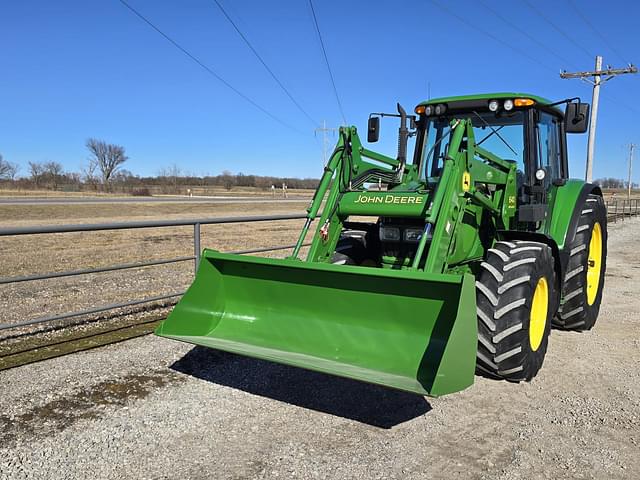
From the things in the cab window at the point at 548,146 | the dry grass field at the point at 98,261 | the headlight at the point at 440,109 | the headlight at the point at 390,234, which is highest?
the headlight at the point at 440,109

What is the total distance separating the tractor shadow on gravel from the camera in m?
3.98

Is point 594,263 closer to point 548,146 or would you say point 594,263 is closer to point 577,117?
point 548,146

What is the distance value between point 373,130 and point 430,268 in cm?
238

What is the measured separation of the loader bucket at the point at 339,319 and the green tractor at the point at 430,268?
0.01 metres

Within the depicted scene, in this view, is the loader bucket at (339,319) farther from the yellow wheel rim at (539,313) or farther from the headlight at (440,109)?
the headlight at (440,109)

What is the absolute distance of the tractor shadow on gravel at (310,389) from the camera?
3980 mm

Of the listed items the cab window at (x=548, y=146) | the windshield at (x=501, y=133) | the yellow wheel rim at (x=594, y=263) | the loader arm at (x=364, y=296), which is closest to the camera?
the loader arm at (x=364, y=296)

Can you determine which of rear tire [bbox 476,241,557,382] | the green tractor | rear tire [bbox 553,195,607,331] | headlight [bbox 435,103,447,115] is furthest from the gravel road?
headlight [bbox 435,103,447,115]

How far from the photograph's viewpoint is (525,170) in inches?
220

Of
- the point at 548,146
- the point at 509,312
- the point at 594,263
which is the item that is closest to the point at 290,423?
the point at 509,312

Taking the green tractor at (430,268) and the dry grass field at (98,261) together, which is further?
the dry grass field at (98,261)

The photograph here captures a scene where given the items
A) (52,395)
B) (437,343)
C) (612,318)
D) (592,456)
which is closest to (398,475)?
(437,343)

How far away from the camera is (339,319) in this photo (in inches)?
166

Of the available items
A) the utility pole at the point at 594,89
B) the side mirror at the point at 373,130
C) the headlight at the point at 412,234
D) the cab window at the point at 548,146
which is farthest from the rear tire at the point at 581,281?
the utility pole at the point at 594,89
